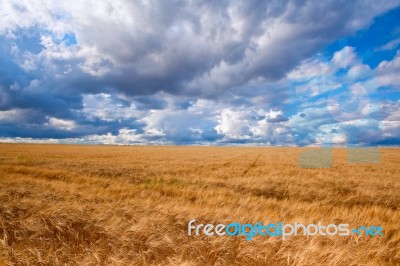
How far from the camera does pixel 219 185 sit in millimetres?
13305

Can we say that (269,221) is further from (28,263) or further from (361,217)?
(28,263)

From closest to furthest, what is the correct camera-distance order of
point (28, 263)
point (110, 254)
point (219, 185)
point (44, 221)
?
→ 1. point (28, 263)
2. point (110, 254)
3. point (44, 221)
4. point (219, 185)

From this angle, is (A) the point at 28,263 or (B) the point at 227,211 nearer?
(A) the point at 28,263

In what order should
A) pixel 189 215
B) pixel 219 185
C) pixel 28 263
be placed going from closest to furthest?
1. pixel 28 263
2. pixel 189 215
3. pixel 219 185

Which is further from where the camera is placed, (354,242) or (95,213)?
(95,213)

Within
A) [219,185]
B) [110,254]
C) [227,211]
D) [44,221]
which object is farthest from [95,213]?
[219,185]

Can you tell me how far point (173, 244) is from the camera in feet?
14.8

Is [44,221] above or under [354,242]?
above

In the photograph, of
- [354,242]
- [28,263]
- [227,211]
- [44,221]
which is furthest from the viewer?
[227,211]

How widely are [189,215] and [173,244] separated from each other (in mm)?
1414

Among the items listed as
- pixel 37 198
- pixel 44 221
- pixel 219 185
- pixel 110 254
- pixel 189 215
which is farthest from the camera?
pixel 219 185

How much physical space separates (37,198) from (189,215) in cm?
440

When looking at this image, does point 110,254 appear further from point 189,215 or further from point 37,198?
point 37,198

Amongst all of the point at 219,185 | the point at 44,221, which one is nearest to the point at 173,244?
the point at 44,221
